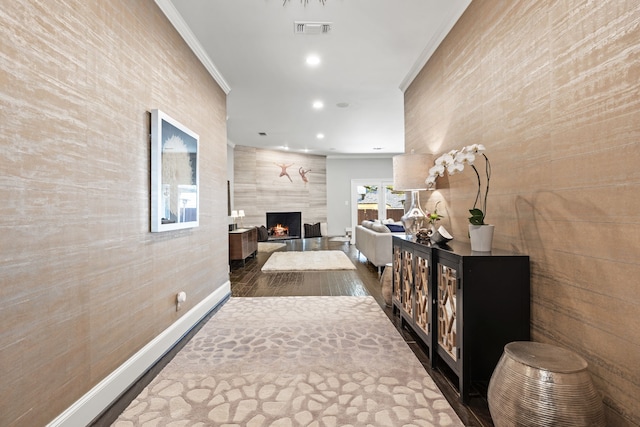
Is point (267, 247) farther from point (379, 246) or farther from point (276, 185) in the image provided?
point (379, 246)

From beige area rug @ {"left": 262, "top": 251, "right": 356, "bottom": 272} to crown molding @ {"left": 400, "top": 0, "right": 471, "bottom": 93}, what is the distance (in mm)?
3154

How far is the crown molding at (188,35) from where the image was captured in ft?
8.27

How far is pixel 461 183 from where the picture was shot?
2.76 m

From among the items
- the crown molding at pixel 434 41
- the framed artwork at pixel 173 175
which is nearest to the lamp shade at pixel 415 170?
the crown molding at pixel 434 41

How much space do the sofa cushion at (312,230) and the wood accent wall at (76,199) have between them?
7.87 metres

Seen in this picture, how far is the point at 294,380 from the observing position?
204cm

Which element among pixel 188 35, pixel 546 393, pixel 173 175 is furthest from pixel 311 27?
pixel 546 393

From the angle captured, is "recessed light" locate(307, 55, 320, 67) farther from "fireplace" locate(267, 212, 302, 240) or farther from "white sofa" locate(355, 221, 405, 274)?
"fireplace" locate(267, 212, 302, 240)

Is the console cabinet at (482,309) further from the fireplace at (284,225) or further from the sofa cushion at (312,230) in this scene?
the sofa cushion at (312,230)

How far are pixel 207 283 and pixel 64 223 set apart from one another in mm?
2052

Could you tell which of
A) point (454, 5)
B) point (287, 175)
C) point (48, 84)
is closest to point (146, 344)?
point (48, 84)

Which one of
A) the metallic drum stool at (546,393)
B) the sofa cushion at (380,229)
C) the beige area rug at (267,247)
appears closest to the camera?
the metallic drum stool at (546,393)

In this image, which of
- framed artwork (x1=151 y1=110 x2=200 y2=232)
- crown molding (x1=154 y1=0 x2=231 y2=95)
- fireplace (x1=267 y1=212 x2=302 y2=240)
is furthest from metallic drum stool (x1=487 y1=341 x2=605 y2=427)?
fireplace (x1=267 y1=212 x2=302 y2=240)

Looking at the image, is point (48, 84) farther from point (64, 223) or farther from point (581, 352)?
point (581, 352)
